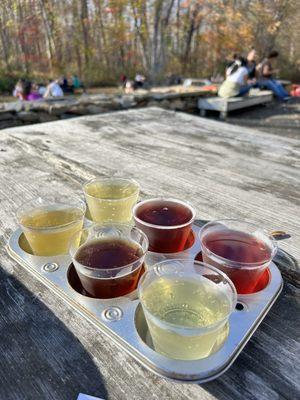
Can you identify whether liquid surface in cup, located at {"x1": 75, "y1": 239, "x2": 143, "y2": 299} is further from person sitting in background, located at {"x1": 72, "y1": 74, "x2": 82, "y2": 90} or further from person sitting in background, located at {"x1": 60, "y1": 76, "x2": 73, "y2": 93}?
person sitting in background, located at {"x1": 72, "y1": 74, "x2": 82, "y2": 90}

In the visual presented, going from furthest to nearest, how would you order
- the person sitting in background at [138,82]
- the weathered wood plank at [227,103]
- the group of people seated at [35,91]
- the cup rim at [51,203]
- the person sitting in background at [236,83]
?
the person sitting in background at [138,82]
the group of people seated at [35,91]
the person sitting in background at [236,83]
the weathered wood plank at [227,103]
the cup rim at [51,203]

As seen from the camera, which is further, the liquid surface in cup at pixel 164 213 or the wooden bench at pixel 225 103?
the wooden bench at pixel 225 103

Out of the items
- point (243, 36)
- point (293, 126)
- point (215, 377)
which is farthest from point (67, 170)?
point (243, 36)

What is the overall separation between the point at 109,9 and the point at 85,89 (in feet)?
10.7

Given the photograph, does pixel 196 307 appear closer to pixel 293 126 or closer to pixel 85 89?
pixel 293 126

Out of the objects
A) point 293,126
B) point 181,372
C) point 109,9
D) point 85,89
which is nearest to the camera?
point 181,372

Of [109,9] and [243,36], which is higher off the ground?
[109,9]

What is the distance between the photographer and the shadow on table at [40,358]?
50 centimetres

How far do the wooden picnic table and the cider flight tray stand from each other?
0.02 meters

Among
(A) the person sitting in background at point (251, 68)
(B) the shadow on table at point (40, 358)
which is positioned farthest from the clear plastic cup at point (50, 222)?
(A) the person sitting in background at point (251, 68)

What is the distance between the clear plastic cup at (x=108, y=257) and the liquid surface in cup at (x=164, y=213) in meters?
0.08

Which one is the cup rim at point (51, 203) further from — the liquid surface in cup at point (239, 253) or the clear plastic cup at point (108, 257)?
the liquid surface in cup at point (239, 253)

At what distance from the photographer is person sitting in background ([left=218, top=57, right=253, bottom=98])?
667 cm

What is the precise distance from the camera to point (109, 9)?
1178 centimetres
